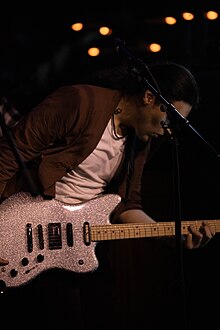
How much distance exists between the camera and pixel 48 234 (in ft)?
6.69

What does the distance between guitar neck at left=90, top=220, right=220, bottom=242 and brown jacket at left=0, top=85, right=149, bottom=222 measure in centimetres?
25

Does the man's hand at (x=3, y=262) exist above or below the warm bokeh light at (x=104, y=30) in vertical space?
below

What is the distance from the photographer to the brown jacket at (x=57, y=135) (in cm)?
193

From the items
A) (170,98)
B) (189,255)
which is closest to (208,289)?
(189,255)

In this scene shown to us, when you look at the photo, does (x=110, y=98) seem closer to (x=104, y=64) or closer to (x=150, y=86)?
(x=150, y=86)

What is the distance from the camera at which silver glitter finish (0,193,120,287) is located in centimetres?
198

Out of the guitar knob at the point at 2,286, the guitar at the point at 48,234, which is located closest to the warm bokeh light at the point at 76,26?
the guitar at the point at 48,234

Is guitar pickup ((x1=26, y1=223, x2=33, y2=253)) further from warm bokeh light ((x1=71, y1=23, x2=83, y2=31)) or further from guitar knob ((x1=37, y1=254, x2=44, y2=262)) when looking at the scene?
warm bokeh light ((x1=71, y1=23, x2=83, y2=31))

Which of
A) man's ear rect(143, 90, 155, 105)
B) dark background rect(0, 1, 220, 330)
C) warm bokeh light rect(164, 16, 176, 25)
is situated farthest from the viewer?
warm bokeh light rect(164, 16, 176, 25)

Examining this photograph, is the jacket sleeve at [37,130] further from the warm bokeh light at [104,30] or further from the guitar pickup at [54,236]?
the warm bokeh light at [104,30]

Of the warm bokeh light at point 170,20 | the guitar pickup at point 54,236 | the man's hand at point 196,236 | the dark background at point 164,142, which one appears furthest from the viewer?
the warm bokeh light at point 170,20

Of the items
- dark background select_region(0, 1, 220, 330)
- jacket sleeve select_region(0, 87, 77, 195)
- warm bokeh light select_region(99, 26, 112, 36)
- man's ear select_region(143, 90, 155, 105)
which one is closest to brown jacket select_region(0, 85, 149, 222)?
jacket sleeve select_region(0, 87, 77, 195)

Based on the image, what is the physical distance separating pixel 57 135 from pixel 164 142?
3.35 ft

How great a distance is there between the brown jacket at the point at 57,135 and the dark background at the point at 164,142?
0.89 m
